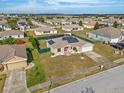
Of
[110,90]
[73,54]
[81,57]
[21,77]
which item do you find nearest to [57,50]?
[73,54]

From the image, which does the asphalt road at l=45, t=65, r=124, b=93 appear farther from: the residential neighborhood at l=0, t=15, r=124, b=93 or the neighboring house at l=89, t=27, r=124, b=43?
the neighboring house at l=89, t=27, r=124, b=43

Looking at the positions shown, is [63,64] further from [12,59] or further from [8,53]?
[8,53]

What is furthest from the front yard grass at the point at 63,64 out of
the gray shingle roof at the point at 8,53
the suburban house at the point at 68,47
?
the gray shingle roof at the point at 8,53

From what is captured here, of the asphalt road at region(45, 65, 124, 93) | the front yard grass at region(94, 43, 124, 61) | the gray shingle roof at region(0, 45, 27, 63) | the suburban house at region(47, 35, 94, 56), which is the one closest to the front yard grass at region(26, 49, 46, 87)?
the gray shingle roof at region(0, 45, 27, 63)

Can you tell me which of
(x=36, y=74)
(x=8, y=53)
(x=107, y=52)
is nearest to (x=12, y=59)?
(x=8, y=53)

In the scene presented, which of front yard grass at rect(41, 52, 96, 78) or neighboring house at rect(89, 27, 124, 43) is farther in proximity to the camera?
neighboring house at rect(89, 27, 124, 43)

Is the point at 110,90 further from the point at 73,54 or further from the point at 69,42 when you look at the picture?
the point at 69,42
